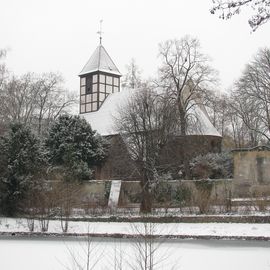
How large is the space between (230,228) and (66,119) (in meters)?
→ 20.8

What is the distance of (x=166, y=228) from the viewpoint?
20.9m

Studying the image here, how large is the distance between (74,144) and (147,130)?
8741mm

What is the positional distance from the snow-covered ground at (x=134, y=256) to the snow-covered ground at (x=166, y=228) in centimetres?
349

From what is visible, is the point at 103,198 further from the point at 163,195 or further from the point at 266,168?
the point at 266,168

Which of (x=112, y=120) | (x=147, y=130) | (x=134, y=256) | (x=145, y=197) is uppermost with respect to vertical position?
(x=112, y=120)

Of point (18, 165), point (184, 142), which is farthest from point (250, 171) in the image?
point (18, 165)

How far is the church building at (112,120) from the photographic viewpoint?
32.9 metres

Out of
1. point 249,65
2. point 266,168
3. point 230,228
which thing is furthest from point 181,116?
point 230,228

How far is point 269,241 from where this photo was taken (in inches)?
703

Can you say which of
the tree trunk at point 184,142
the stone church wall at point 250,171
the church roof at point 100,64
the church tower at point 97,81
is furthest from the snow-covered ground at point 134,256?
the church roof at point 100,64

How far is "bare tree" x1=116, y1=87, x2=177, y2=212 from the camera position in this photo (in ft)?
95.3

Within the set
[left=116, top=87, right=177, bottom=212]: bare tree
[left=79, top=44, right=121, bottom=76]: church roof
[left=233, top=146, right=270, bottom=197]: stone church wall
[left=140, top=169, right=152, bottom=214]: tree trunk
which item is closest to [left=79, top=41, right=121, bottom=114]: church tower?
[left=79, top=44, right=121, bottom=76]: church roof

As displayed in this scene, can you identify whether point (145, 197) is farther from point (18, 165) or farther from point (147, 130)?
point (18, 165)

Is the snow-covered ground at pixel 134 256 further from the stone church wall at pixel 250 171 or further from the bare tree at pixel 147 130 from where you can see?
the stone church wall at pixel 250 171
